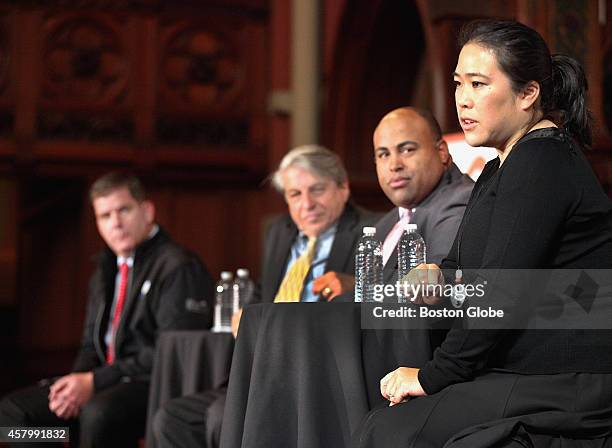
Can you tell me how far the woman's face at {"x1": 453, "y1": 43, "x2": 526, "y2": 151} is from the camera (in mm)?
2182

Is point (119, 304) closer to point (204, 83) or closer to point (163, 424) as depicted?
point (163, 424)

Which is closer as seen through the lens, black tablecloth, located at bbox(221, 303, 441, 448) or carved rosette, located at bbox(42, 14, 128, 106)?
black tablecloth, located at bbox(221, 303, 441, 448)

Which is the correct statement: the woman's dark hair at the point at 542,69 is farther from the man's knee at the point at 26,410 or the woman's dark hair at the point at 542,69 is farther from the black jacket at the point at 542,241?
the man's knee at the point at 26,410

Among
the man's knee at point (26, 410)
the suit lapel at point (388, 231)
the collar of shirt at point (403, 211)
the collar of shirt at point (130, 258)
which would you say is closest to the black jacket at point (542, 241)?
the suit lapel at point (388, 231)

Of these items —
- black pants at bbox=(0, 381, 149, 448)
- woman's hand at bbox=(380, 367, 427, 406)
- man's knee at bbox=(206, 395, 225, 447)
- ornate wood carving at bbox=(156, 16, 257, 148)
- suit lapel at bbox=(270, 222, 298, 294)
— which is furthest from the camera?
ornate wood carving at bbox=(156, 16, 257, 148)

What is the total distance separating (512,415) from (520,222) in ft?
1.27

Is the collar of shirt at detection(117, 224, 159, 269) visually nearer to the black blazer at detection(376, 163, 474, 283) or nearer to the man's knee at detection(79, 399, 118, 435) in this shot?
the man's knee at detection(79, 399, 118, 435)

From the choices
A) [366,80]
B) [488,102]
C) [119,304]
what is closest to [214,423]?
[119,304]

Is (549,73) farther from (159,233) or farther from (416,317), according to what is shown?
(159,233)

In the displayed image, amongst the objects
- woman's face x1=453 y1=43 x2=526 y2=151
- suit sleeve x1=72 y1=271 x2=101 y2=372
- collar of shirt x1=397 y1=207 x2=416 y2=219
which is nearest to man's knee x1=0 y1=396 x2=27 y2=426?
suit sleeve x1=72 y1=271 x2=101 y2=372

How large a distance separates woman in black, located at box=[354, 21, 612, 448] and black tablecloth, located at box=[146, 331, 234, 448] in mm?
1587

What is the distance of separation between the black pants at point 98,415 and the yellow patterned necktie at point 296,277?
69 cm

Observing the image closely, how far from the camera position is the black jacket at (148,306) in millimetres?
3998

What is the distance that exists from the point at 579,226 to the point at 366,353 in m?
0.72
